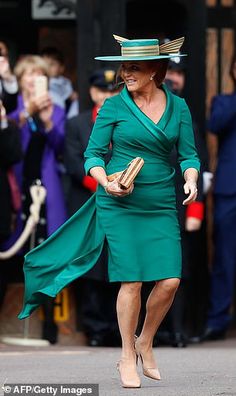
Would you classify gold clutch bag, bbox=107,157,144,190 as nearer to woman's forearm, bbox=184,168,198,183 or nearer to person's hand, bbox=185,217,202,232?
woman's forearm, bbox=184,168,198,183

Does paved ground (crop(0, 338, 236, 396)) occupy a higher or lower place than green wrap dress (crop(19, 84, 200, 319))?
lower

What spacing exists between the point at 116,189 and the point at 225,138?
4.25m

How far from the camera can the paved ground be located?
845 centimetres

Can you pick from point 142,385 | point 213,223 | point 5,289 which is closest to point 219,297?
point 213,223

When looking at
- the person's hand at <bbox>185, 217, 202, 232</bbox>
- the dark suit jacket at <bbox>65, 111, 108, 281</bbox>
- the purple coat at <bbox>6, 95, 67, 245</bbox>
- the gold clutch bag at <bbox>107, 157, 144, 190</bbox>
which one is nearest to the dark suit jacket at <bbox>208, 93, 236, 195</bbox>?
the person's hand at <bbox>185, 217, 202, 232</bbox>

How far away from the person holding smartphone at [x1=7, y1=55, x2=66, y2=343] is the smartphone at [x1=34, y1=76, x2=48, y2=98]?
3.7 inches

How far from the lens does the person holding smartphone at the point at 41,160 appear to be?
39.0 ft

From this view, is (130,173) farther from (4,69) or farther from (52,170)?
(52,170)

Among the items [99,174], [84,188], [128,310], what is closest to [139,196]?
[99,174]

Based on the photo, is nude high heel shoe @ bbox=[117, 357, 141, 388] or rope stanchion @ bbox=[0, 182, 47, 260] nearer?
nude high heel shoe @ bbox=[117, 357, 141, 388]

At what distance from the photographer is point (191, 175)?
8.52 meters

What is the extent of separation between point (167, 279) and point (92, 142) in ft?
2.78

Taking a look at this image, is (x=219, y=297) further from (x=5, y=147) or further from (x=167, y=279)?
(x=167, y=279)

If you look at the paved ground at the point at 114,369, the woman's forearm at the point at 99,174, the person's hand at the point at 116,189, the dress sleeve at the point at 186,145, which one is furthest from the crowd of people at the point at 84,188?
the person's hand at the point at 116,189
